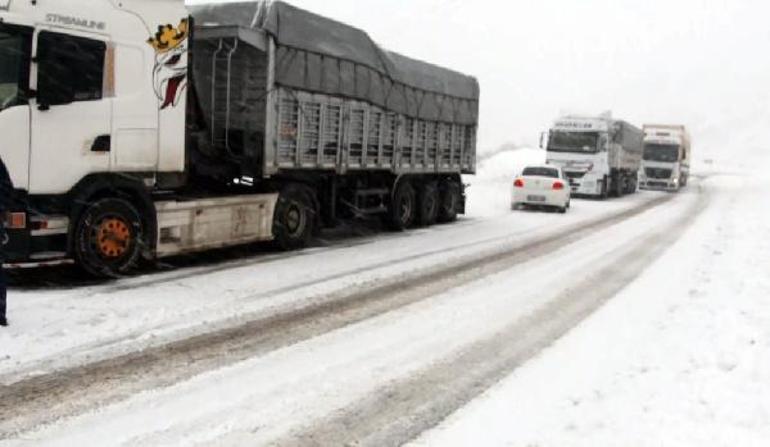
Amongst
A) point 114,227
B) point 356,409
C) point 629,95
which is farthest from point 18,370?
point 629,95

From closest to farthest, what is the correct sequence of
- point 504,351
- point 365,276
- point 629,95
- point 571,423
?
point 571,423, point 504,351, point 365,276, point 629,95

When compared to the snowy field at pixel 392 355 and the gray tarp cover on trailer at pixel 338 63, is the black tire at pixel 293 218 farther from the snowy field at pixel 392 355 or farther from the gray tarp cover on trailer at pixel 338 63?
the gray tarp cover on trailer at pixel 338 63

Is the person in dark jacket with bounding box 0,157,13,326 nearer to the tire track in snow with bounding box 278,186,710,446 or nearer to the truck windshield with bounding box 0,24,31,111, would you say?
the truck windshield with bounding box 0,24,31,111

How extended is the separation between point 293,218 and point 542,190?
39.7 feet

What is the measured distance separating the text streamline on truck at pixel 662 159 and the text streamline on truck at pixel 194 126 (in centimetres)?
2834

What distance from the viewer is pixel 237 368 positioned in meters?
5.80

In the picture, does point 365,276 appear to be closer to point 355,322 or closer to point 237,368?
point 355,322

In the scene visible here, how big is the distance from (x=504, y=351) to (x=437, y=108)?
1118cm

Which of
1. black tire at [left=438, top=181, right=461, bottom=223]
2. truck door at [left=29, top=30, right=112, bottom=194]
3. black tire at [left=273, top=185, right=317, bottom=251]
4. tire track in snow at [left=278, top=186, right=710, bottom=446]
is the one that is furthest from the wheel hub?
black tire at [left=438, top=181, right=461, bottom=223]

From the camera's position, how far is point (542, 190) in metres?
23.0

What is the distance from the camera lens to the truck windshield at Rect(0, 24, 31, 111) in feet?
26.6

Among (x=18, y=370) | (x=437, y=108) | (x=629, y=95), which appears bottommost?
(x=18, y=370)

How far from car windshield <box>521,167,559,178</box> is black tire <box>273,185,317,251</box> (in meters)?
→ 12.0

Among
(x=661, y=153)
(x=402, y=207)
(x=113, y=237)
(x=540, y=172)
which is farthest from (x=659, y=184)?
(x=113, y=237)
